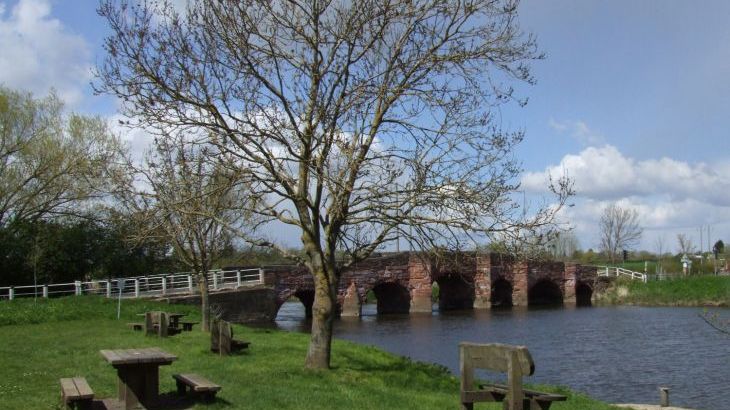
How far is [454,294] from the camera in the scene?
6325cm

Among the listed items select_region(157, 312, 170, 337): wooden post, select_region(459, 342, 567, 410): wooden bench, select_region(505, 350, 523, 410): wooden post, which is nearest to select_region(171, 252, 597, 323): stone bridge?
select_region(157, 312, 170, 337): wooden post

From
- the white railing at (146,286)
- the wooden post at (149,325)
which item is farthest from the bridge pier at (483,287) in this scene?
the wooden post at (149,325)

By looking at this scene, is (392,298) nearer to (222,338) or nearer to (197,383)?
(222,338)

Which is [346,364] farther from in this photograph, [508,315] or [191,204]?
[508,315]

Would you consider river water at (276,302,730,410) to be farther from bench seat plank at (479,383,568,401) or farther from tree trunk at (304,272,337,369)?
bench seat plank at (479,383,568,401)

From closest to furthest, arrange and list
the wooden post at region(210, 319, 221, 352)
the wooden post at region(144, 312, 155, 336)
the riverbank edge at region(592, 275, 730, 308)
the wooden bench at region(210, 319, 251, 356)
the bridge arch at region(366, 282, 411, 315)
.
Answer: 1. the wooden bench at region(210, 319, 251, 356)
2. the wooden post at region(210, 319, 221, 352)
3. the wooden post at region(144, 312, 155, 336)
4. the riverbank edge at region(592, 275, 730, 308)
5. the bridge arch at region(366, 282, 411, 315)

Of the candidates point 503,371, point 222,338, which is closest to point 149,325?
point 222,338

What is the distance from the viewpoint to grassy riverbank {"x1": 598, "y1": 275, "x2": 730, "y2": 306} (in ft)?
187

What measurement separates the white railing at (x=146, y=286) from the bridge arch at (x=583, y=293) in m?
33.5

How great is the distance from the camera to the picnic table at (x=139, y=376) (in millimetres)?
9031

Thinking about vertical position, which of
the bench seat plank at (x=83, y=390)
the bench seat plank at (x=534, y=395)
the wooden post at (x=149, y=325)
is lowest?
the wooden post at (x=149, y=325)

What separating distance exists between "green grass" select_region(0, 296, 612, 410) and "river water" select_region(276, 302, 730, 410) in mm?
5208

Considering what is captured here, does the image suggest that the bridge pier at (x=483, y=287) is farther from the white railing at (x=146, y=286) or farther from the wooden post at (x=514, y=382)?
the wooden post at (x=514, y=382)

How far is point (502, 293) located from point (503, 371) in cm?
5981
